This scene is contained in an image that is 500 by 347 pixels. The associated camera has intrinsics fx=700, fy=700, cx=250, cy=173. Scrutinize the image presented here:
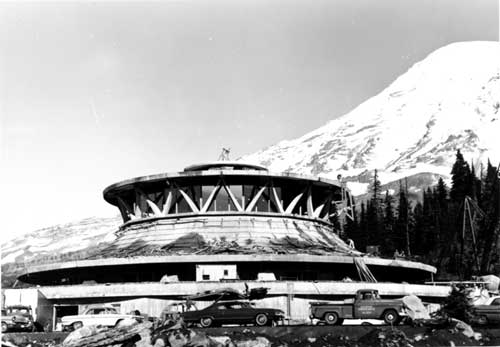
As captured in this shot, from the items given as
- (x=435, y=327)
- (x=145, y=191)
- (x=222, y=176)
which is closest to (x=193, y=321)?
(x=435, y=327)

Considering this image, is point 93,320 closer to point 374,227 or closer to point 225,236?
point 225,236

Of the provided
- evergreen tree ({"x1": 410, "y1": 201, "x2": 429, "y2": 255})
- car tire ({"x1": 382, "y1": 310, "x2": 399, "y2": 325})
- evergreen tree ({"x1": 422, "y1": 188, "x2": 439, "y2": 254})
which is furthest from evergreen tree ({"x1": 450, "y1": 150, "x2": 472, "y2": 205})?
car tire ({"x1": 382, "y1": 310, "x2": 399, "y2": 325})

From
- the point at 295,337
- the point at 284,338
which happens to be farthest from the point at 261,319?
the point at 295,337

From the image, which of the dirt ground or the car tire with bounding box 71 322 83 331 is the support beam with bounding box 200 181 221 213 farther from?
the dirt ground

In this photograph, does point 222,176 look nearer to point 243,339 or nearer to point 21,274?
point 21,274

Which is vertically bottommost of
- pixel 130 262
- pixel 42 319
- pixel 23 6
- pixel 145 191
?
pixel 42 319

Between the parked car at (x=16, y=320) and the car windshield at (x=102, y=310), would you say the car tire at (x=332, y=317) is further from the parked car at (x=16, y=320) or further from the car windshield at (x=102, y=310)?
the parked car at (x=16, y=320)
